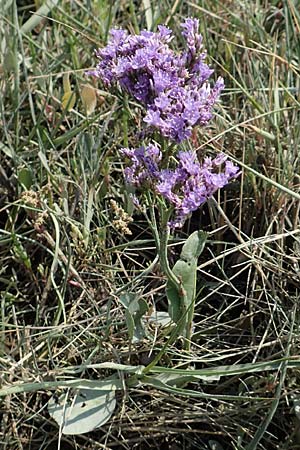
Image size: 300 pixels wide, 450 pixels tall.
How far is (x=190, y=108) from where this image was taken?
138 centimetres

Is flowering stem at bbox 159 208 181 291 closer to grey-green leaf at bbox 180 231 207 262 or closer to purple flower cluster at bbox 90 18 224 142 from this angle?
grey-green leaf at bbox 180 231 207 262

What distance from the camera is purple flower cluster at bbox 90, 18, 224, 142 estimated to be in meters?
1.38

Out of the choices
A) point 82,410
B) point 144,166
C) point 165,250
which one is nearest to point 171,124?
point 144,166

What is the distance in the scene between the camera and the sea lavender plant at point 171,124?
4.53 feet

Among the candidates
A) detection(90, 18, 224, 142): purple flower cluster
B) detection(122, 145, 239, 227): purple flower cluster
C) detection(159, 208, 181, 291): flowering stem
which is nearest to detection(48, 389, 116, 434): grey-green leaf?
detection(159, 208, 181, 291): flowering stem

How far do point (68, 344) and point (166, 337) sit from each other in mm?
216

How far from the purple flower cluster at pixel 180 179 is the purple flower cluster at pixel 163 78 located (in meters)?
0.05

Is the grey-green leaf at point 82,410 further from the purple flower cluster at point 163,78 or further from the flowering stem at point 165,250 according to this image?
the purple flower cluster at point 163,78

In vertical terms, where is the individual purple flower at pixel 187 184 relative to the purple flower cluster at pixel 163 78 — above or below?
below

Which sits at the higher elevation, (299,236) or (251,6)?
(251,6)

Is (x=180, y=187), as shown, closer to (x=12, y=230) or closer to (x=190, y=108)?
(x=190, y=108)

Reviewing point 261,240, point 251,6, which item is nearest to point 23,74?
point 251,6

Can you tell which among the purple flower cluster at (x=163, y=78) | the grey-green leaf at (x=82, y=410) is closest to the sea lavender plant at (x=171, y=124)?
the purple flower cluster at (x=163, y=78)

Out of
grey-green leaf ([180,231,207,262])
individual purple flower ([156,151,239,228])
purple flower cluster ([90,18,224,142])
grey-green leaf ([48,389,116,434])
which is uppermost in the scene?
purple flower cluster ([90,18,224,142])
